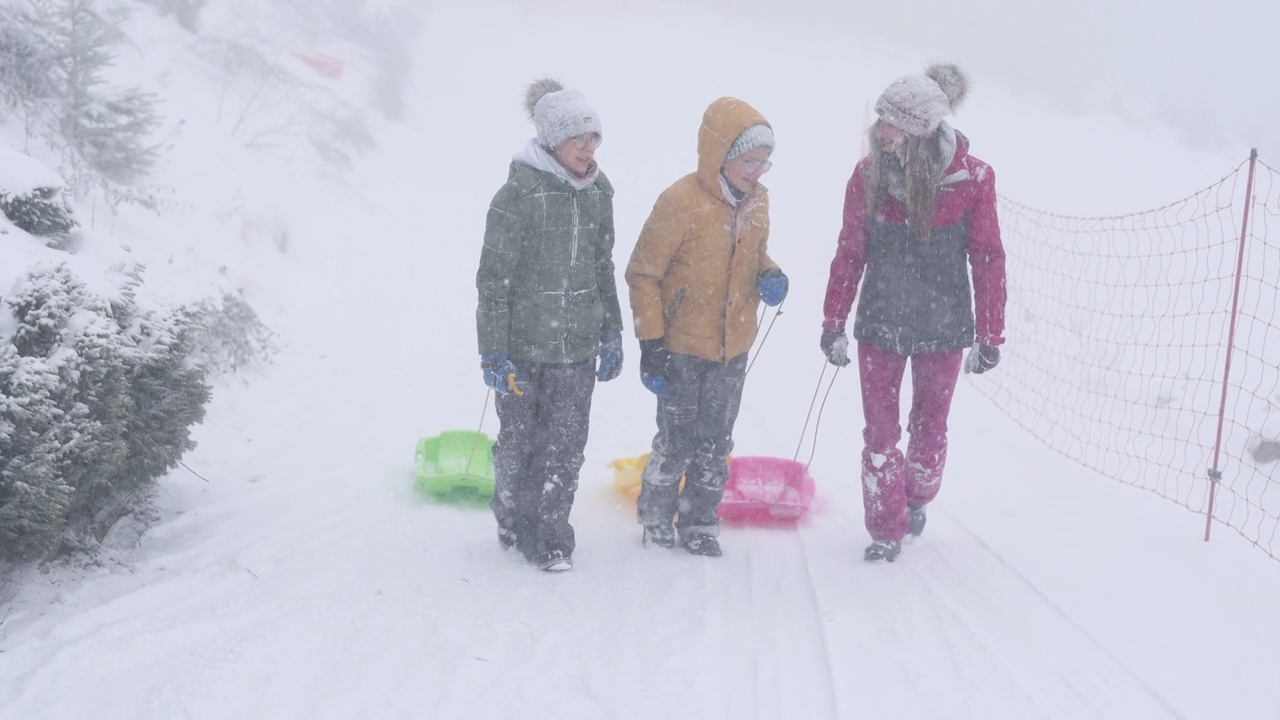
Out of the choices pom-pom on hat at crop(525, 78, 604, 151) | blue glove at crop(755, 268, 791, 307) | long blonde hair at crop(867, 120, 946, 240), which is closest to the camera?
pom-pom on hat at crop(525, 78, 604, 151)

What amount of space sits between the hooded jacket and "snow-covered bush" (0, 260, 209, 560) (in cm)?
301

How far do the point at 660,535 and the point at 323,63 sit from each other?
16.6 m

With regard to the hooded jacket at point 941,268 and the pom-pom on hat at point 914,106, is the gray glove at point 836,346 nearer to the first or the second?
the hooded jacket at point 941,268

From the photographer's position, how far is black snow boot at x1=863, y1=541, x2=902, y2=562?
14.0 feet

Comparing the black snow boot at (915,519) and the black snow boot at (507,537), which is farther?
the black snow boot at (915,519)

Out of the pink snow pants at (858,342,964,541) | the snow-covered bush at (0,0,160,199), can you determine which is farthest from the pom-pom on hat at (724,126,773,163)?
the snow-covered bush at (0,0,160,199)

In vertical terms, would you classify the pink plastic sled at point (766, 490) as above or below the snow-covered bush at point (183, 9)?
below

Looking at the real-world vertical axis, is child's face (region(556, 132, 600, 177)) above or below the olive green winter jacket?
above

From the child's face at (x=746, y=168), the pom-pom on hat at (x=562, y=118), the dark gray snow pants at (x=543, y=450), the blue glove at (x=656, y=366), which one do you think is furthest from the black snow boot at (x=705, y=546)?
the pom-pom on hat at (x=562, y=118)

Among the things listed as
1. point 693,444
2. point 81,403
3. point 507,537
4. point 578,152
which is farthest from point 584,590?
point 81,403

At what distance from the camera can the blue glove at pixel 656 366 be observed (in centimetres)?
428

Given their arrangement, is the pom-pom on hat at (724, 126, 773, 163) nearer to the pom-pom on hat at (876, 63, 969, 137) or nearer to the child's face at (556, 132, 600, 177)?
the pom-pom on hat at (876, 63, 969, 137)

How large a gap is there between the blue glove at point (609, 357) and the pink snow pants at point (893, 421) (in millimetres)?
1090

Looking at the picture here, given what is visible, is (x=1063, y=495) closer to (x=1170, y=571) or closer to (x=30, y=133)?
(x=1170, y=571)
